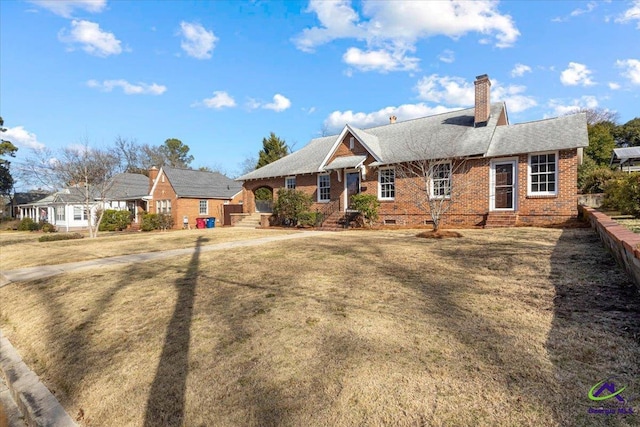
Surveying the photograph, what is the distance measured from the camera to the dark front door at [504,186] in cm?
1431

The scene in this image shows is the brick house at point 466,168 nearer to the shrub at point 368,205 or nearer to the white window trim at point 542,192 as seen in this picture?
the white window trim at point 542,192

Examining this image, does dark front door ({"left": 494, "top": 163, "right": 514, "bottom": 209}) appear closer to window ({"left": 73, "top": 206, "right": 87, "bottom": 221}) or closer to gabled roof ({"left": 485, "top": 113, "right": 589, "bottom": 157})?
gabled roof ({"left": 485, "top": 113, "right": 589, "bottom": 157})

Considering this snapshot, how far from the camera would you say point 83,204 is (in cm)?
3319

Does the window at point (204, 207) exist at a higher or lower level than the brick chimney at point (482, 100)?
lower

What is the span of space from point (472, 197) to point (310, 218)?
8206mm

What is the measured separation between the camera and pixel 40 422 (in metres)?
3.02

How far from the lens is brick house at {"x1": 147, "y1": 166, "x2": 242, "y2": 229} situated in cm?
2803

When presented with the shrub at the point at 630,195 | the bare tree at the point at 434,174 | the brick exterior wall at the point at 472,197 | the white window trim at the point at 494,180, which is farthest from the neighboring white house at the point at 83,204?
the shrub at the point at 630,195

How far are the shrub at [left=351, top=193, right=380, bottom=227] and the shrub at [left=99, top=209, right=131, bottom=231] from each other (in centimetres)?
2355

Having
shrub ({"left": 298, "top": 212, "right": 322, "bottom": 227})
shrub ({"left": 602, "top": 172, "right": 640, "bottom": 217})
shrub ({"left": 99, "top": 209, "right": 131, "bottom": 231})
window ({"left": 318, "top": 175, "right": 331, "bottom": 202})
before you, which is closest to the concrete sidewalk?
shrub ({"left": 298, "top": 212, "right": 322, "bottom": 227})

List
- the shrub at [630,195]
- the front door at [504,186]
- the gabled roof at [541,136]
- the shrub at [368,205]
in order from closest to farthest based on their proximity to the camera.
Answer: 1. the shrub at [630,195]
2. the gabled roof at [541,136]
3. the front door at [504,186]
4. the shrub at [368,205]

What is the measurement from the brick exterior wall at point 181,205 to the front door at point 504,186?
2216cm

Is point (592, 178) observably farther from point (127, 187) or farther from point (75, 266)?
point (127, 187)

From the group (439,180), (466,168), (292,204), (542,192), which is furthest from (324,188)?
(542,192)
